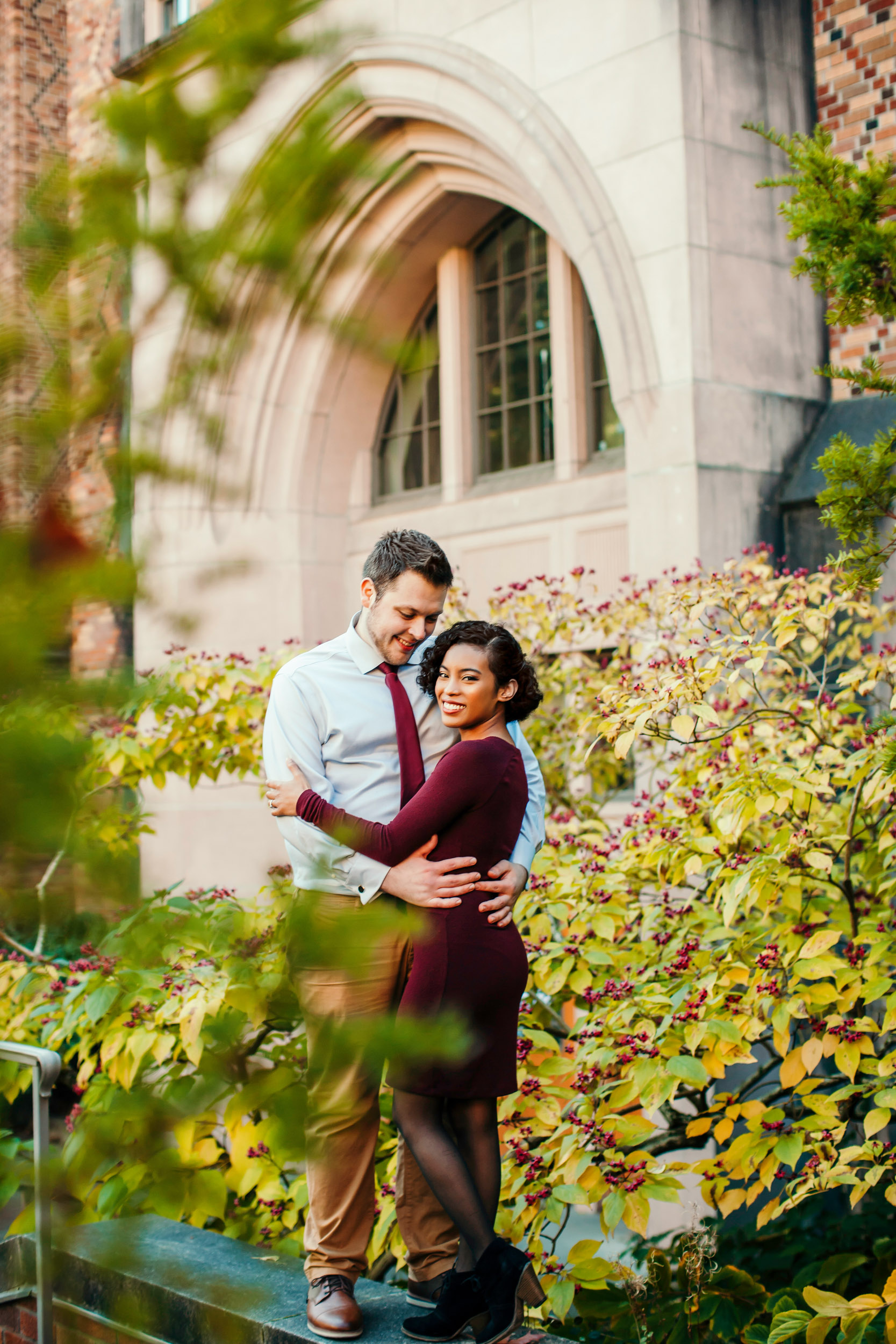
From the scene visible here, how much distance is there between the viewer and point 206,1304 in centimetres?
80

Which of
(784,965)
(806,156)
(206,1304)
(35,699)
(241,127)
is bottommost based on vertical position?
(784,965)

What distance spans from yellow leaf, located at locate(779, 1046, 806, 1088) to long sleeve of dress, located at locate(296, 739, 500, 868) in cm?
114

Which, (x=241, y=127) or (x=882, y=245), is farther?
(x=882, y=245)

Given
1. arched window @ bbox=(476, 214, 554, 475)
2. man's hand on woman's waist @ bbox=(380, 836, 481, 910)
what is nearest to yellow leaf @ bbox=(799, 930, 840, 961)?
man's hand on woman's waist @ bbox=(380, 836, 481, 910)

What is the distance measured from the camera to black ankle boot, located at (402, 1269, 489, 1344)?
2721 mm

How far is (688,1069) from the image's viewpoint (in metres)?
3.00

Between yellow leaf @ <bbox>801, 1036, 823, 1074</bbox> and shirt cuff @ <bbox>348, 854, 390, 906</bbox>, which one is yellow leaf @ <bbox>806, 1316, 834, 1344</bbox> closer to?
yellow leaf @ <bbox>801, 1036, 823, 1074</bbox>

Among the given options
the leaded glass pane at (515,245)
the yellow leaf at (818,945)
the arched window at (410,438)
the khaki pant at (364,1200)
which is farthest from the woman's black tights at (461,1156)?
the arched window at (410,438)

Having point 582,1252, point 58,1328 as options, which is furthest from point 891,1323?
point 58,1328

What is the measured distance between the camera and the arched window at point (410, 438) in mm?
9750

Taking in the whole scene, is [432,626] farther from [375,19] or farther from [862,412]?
[862,412]

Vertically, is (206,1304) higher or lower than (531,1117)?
higher

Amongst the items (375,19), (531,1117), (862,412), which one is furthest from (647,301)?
(375,19)

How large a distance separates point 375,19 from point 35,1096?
9.60 feet
